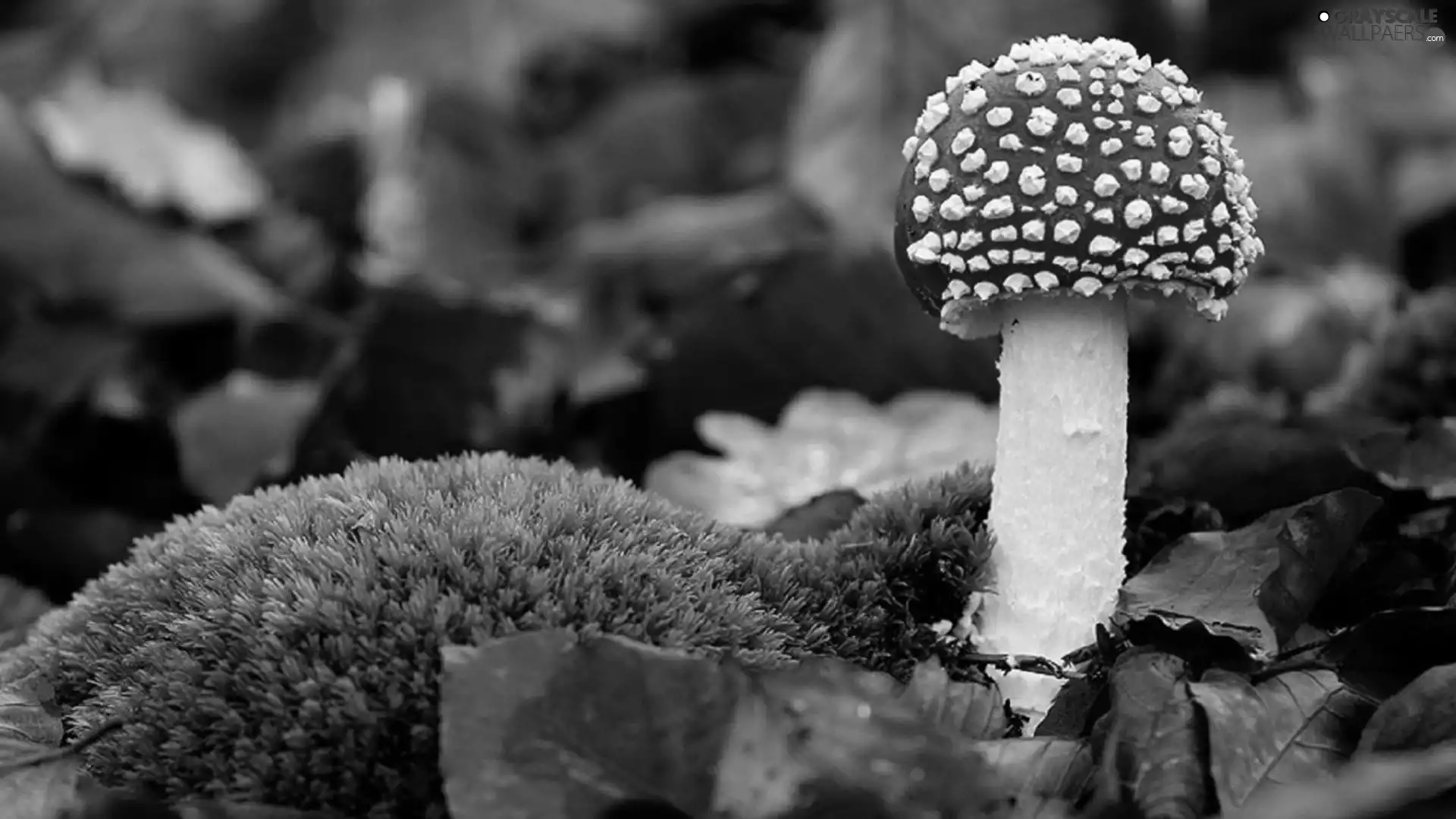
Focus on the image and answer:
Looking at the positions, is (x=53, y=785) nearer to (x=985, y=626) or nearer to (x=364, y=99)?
(x=985, y=626)

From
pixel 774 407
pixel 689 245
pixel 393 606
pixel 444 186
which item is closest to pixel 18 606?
pixel 393 606

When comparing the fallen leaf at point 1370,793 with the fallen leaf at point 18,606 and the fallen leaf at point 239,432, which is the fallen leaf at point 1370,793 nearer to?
the fallen leaf at point 18,606

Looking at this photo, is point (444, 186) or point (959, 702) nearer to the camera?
point (959, 702)

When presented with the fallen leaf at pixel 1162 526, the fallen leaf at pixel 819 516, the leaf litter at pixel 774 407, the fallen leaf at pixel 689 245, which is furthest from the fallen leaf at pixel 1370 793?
the fallen leaf at pixel 689 245

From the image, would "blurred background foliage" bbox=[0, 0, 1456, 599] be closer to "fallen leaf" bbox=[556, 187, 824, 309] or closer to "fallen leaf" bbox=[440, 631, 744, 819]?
"fallen leaf" bbox=[556, 187, 824, 309]

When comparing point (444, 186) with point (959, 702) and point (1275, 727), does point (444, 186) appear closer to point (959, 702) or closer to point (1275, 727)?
point (959, 702)

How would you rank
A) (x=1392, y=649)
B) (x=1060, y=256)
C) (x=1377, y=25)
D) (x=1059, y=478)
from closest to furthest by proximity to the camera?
1. (x=1392, y=649)
2. (x=1060, y=256)
3. (x=1059, y=478)
4. (x=1377, y=25)

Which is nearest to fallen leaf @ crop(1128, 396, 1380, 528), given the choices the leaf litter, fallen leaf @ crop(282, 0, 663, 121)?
the leaf litter
